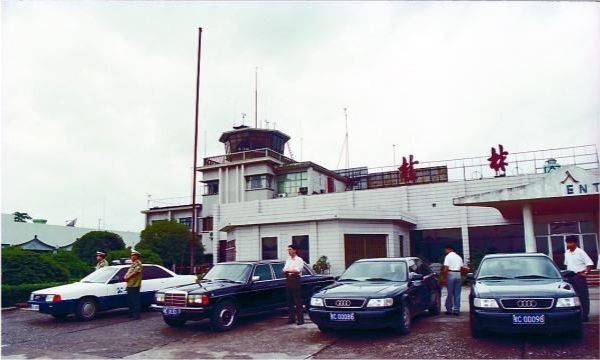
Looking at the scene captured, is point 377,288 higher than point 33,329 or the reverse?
higher

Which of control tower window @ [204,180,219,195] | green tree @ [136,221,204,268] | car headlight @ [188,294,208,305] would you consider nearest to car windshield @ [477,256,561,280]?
car headlight @ [188,294,208,305]

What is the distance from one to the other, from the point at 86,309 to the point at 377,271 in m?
7.59

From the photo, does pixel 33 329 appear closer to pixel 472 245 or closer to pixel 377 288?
pixel 377 288

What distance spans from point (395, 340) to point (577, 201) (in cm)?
1316

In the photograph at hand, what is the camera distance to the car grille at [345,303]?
8.33m

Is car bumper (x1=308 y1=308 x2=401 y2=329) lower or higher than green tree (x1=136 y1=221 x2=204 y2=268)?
lower

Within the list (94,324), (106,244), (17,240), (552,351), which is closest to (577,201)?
(552,351)

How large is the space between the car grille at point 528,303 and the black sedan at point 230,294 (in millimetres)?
5660

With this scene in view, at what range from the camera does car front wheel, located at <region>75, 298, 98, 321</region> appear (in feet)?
39.6

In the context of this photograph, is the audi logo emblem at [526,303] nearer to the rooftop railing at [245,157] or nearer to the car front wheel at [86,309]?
the car front wheel at [86,309]

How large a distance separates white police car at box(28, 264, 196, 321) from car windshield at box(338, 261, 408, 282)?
247 inches

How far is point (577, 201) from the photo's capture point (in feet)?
58.9

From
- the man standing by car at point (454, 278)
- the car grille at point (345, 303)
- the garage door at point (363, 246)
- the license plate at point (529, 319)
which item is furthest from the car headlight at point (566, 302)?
the garage door at point (363, 246)

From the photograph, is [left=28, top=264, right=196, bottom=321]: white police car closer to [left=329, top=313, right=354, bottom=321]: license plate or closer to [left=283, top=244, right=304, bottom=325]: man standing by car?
[left=283, top=244, right=304, bottom=325]: man standing by car
